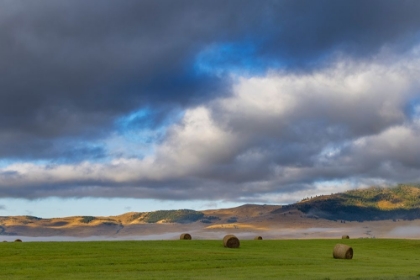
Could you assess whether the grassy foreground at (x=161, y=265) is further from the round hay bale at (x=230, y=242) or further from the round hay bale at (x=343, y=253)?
the round hay bale at (x=343, y=253)

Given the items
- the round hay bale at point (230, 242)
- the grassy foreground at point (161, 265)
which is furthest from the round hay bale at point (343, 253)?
the round hay bale at point (230, 242)

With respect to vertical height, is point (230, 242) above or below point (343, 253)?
above

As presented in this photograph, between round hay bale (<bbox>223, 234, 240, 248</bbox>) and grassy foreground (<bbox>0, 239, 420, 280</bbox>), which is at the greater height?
round hay bale (<bbox>223, 234, 240, 248</bbox>)

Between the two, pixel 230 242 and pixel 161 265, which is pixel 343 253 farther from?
pixel 161 265

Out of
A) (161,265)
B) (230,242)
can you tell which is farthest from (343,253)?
(161,265)

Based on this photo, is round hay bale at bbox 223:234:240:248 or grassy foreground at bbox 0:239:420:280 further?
round hay bale at bbox 223:234:240:248

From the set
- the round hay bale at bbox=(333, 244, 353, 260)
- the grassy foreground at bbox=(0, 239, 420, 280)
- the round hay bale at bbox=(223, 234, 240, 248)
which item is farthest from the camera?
the round hay bale at bbox=(223, 234, 240, 248)

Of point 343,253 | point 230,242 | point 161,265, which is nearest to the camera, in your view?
point 161,265

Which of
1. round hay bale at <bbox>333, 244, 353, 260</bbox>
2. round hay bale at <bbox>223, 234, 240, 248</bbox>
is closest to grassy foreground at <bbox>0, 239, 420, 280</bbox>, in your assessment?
round hay bale at <bbox>223, 234, 240, 248</bbox>

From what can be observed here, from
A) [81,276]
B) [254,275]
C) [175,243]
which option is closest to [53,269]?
[81,276]

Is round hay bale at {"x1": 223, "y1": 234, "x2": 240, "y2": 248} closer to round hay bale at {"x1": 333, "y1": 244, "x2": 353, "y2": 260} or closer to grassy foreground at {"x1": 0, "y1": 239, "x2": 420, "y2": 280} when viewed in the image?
grassy foreground at {"x1": 0, "y1": 239, "x2": 420, "y2": 280}

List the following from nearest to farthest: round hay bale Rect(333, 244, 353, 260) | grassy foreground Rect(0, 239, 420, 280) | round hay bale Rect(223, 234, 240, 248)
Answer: grassy foreground Rect(0, 239, 420, 280), round hay bale Rect(333, 244, 353, 260), round hay bale Rect(223, 234, 240, 248)

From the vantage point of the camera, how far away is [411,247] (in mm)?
79500

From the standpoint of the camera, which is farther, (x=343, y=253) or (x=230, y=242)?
(x=230, y=242)
